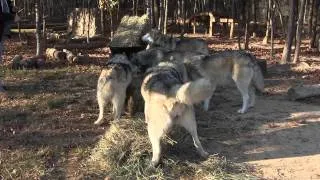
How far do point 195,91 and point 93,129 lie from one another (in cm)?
301

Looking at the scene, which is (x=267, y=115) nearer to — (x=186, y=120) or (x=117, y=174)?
(x=186, y=120)

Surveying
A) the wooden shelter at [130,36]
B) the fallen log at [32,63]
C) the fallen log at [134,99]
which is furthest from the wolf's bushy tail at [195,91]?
the fallen log at [32,63]

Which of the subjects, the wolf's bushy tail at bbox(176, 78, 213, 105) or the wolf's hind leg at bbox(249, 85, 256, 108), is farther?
the wolf's hind leg at bbox(249, 85, 256, 108)

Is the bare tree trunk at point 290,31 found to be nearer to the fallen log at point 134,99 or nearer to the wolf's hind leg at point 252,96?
the wolf's hind leg at point 252,96

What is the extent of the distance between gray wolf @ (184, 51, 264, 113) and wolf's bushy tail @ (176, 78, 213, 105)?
309 cm

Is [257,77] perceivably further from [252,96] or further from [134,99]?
[134,99]

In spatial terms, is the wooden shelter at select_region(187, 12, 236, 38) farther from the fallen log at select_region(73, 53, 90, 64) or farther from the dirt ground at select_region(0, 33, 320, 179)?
the dirt ground at select_region(0, 33, 320, 179)

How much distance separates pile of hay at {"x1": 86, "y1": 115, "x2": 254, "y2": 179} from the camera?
6.25 metres

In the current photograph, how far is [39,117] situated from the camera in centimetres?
900

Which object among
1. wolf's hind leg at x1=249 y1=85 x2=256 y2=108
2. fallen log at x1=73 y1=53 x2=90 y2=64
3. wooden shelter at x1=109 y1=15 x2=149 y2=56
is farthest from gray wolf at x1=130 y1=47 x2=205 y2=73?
fallen log at x1=73 y1=53 x2=90 y2=64

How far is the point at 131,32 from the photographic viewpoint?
13.5m

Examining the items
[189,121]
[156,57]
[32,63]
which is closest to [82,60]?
[32,63]

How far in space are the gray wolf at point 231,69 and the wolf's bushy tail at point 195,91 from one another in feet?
10.1

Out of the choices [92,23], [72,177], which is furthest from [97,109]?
Answer: [92,23]
